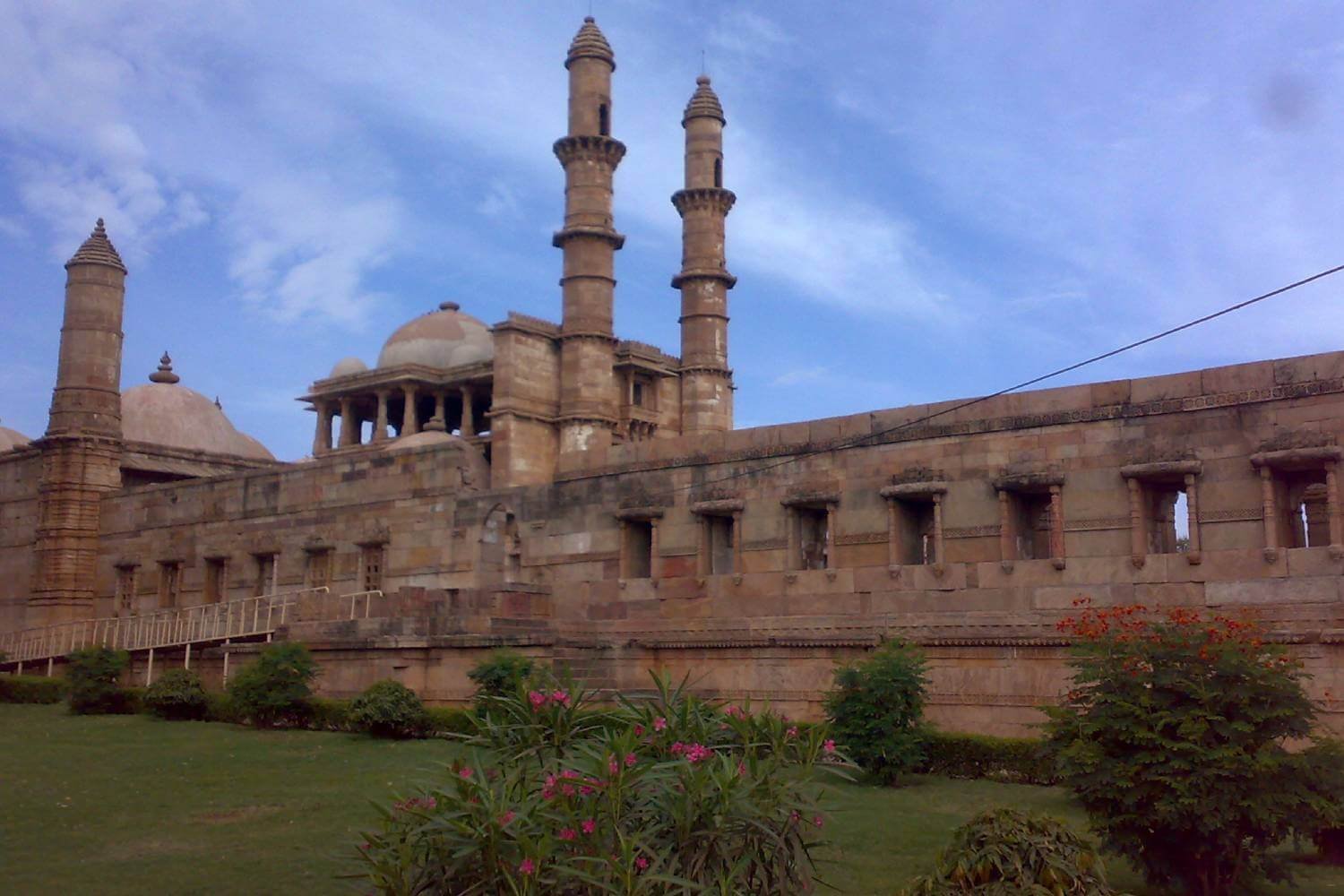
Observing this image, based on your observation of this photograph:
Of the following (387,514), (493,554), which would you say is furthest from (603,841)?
(387,514)

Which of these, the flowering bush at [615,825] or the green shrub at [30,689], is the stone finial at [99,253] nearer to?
the green shrub at [30,689]

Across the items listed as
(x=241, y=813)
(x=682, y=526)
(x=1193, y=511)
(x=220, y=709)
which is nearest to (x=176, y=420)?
(x=220, y=709)

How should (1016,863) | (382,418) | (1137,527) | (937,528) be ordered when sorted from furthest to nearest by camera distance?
(382,418) → (937,528) → (1137,527) → (1016,863)

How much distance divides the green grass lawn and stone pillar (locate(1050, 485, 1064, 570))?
349 cm

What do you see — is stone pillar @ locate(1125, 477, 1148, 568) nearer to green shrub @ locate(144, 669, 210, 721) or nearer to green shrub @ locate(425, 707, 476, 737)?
green shrub @ locate(425, 707, 476, 737)

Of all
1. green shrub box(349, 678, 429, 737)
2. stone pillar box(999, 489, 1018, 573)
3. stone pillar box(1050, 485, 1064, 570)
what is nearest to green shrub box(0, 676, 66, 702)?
green shrub box(349, 678, 429, 737)

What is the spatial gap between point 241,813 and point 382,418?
28.7 metres

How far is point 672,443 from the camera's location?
19.5m

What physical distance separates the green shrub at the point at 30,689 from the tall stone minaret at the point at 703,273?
618 inches

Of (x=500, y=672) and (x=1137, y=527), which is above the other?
(x=1137, y=527)

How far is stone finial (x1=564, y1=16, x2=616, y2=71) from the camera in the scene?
29.4 m

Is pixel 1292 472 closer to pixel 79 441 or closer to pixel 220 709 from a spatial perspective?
pixel 220 709

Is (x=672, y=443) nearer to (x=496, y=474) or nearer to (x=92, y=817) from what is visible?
(x=496, y=474)

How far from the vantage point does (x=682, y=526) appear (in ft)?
62.8
